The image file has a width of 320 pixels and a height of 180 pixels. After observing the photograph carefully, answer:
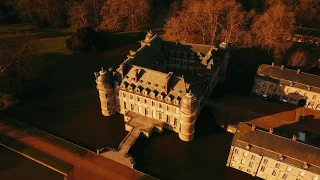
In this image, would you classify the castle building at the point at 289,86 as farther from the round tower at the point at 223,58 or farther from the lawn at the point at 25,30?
the lawn at the point at 25,30

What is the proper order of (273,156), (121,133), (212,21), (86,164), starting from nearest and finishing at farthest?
(273,156), (86,164), (121,133), (212,21)

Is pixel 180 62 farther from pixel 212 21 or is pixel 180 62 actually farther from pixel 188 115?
pixel 212 21

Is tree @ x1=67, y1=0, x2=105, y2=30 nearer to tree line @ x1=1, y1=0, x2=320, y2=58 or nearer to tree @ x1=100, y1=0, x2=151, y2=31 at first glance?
tree line @ x1=1, y1=0, x2=320, y2=58

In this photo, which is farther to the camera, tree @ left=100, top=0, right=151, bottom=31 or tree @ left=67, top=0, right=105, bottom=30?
tree @ left=100, top=0, right=151, bottom=31

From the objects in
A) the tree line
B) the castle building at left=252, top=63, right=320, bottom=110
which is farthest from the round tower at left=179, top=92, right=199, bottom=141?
the tree line

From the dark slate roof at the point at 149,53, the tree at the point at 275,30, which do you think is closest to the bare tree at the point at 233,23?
the tree at the point at 275,30

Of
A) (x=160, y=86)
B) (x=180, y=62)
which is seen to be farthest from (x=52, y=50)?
(x=160, y=86)
